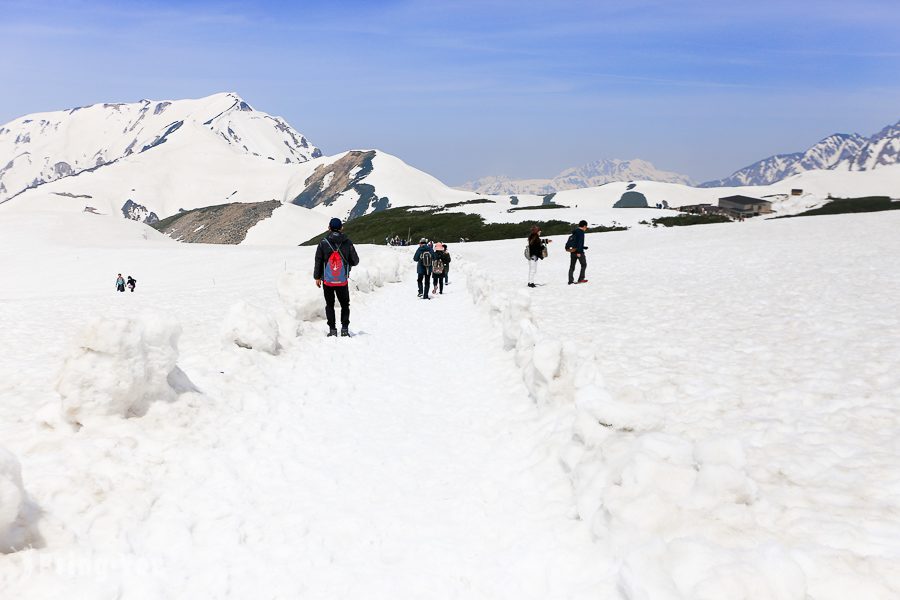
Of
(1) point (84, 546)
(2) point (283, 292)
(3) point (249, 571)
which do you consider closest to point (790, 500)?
(3) point (249, 571)

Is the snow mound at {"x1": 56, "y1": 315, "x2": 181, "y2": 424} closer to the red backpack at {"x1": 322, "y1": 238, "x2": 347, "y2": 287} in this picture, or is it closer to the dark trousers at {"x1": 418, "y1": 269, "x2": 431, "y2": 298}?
the red backpack at {"x1": 322, "y1": 238, "x2": 347, "y2": 287}

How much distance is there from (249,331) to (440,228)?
11528 cm

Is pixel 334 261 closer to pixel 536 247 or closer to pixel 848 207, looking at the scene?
pixel 536 247

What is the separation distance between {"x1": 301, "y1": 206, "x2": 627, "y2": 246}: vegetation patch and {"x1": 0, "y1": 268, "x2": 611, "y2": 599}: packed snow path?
81.0m

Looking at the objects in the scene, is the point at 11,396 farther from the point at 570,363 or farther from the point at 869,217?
the point at 869,217

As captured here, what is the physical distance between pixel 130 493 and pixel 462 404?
544 centimetres

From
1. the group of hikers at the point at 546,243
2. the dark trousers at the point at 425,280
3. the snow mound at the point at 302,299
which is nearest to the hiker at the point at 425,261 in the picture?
the dark trousers at the point at 425,280

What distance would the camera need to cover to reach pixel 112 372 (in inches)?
275

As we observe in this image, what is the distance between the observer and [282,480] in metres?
6.58

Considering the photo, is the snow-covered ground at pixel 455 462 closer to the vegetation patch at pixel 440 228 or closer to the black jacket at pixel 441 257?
the black jacket at pixel 441 257

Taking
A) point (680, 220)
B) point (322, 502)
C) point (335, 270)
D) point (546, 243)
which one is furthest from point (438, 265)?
point (680, 220)

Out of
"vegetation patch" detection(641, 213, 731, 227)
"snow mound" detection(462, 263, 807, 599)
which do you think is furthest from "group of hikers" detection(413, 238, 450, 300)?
"vegetation patch" detection(641, 213, 731, 227)

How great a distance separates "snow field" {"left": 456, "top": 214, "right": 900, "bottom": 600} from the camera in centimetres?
408

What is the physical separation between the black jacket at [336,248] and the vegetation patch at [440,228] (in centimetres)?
7556
